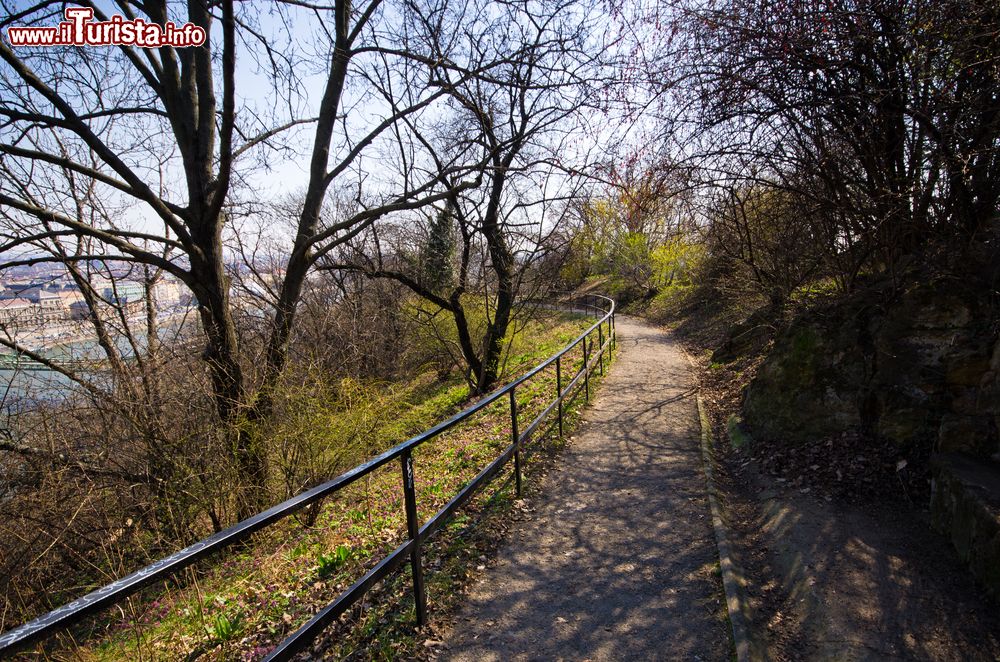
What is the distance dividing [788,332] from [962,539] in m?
3.21

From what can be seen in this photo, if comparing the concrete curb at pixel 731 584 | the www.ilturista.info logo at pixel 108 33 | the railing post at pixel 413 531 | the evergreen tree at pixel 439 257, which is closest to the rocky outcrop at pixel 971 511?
the concrete curb at pixel 731 584

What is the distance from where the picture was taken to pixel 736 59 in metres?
5.08

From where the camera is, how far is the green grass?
10.7 ft

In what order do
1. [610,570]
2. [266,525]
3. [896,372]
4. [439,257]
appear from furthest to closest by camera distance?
[439,257]
[896,372]
[610,570]
[266,525]

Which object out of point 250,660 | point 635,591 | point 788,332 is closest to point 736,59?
point 788,332

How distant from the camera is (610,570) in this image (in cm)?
386

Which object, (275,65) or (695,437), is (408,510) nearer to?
(695,437)

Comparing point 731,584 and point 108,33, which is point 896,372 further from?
point 108,33

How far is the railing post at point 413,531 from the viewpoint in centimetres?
299

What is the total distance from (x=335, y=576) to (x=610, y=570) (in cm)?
223

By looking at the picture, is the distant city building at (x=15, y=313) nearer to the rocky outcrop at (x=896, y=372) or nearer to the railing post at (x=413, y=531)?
the railing post at (x=413, y=531)

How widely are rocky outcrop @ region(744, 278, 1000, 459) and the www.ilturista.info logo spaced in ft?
25.5

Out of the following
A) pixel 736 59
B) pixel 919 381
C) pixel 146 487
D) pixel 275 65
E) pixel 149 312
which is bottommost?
pixel 146 487

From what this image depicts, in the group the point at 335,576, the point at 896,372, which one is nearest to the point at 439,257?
the point at 335,576
